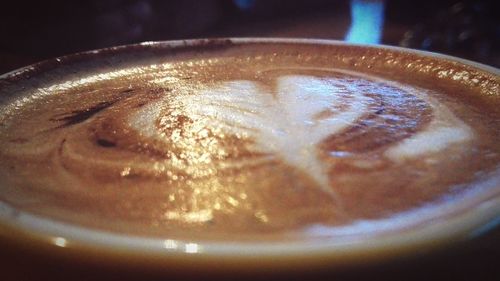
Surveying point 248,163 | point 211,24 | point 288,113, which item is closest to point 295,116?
point 288,113

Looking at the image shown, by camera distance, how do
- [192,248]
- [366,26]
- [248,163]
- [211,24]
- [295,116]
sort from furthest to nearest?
[366,26], [211,24], [295,116], [248,163], [192,248]

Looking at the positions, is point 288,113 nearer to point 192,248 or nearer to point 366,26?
point 192,248

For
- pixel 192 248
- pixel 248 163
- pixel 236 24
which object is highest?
pixel 236 24

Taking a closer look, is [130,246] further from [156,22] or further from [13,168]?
[156,22]

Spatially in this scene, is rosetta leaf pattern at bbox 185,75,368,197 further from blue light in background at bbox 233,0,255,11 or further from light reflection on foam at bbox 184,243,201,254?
blue light in background at bbox 233,0,255,11

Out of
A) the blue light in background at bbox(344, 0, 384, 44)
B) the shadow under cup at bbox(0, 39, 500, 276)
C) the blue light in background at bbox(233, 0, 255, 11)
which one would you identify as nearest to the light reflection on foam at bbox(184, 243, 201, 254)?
the shadow under cup at bbox(0, 39, 500, 276)
